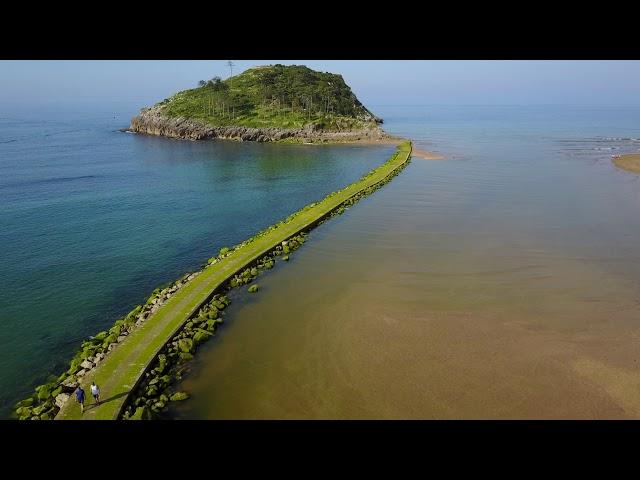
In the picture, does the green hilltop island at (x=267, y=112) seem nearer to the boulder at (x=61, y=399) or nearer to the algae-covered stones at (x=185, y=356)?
the algae-covered stones at (x=185, y=356)

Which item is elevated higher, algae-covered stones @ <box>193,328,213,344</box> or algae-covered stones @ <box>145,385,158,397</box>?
algae-covered stones @ <box>193,328,213,344</box>

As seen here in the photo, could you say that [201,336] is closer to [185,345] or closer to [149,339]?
[185,345]

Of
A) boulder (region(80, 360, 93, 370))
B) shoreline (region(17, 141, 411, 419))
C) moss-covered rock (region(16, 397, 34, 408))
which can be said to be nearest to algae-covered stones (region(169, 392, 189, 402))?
shoreline (region(17, 141, 411, 419))

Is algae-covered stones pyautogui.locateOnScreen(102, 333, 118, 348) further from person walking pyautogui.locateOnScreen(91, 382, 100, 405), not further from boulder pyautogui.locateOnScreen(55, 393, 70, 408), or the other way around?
person walking pyautogui.locateOnScreen(91, 382, 100, 405)

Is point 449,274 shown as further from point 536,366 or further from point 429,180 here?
point 429,180

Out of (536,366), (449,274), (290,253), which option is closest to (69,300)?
(290,253)

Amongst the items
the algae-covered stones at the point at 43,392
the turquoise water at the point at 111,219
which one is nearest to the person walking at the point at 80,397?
the algae-covered stones at the point at 43,392

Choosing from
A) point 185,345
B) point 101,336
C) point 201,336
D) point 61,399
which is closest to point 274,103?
point 101,336
